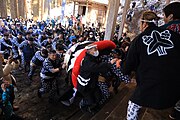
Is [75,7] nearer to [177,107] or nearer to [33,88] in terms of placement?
[33,88]

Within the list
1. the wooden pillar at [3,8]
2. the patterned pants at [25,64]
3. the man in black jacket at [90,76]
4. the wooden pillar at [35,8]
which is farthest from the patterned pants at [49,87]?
the wooden pillar at [35,8]

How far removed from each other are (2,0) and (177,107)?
29717 mm

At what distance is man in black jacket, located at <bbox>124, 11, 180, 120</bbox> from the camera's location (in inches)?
77.5

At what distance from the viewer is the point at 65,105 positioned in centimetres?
507

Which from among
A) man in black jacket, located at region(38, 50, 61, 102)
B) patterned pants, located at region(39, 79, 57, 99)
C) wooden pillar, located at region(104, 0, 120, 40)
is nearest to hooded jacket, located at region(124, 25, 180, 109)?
man in black jacket, located at region(38, 50, 61, 102)

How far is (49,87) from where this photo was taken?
18.4ft

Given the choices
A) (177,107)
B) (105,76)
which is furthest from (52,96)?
(177,107)

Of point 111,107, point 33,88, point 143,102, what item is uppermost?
point 143,102

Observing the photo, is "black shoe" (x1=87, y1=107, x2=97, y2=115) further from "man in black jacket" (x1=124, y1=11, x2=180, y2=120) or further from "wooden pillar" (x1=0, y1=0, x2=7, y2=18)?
"wooden pillar" (x1=0, y1=0, x2=7, y2=18)

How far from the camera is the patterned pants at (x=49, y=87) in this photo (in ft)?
18.0

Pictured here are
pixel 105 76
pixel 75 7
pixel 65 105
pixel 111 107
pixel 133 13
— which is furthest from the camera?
pixel 75 7

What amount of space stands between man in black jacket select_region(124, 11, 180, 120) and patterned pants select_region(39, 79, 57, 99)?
12.8 feet

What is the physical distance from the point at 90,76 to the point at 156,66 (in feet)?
6.19

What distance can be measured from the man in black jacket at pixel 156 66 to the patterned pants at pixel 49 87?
12.8 feet
